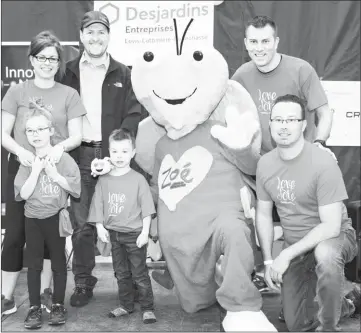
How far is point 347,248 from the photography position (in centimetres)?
267

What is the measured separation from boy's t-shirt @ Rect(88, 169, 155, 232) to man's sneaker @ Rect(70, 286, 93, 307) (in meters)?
0.58

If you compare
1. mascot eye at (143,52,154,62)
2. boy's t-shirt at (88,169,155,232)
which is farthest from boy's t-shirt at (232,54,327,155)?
boy's t-shirt at (88,169,155,232)

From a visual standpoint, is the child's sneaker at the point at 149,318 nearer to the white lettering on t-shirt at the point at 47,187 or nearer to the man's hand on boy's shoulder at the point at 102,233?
the man's hand on boy's shoulder at the point at 102,233

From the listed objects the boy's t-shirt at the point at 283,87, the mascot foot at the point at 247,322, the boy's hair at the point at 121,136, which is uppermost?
the boy's t-shirt at the point at 283,87

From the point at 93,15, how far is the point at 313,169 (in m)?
1.53

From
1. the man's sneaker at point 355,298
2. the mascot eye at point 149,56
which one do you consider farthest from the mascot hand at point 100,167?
the man's sneaker at point 355,298

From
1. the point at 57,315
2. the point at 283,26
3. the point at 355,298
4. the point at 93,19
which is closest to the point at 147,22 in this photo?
the point at 283,26

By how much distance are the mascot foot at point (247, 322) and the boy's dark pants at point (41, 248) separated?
37.6 inches

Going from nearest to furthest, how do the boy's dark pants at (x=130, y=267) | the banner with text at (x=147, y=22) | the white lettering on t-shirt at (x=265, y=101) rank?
the boy's dark pants at (x=130, y=267)
the white lettering on t-shirt at (x=265, y=101)
the banner with text at (x=147, y=22)

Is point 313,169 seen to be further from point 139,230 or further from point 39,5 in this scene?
point 39,5

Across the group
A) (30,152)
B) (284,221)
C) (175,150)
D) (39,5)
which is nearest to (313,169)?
(284,221)

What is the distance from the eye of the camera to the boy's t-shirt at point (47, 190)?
285cm

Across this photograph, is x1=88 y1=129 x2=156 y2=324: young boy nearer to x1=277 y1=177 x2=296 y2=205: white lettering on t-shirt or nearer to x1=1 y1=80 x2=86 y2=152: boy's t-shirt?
x1=1 y1=80 x2=86 y2=152: boy's t-shirt

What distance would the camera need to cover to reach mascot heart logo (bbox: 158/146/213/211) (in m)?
2.78
